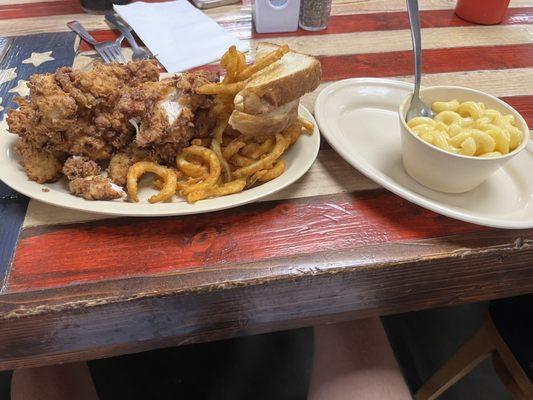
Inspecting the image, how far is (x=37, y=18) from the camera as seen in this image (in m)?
1.72

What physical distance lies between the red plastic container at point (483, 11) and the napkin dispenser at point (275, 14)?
0.77 metres

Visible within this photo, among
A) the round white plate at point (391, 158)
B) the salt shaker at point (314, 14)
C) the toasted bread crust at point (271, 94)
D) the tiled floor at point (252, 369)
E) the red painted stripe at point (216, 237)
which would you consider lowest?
the tiled floor at point (252, 369)

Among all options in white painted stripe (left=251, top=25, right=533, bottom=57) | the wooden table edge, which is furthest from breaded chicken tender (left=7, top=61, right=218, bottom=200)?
white painted stripe (left=251, top=25, right=533, bottom=57)

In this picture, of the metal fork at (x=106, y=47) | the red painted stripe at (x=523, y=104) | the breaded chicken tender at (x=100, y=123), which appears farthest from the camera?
the metal fork at (x=106, y=47)

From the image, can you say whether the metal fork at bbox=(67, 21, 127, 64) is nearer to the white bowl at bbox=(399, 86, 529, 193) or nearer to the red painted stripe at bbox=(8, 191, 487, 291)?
the red painted stripe at bbox=(8, 191, 487, 291)

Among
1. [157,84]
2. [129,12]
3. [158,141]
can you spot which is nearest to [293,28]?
[129,12]

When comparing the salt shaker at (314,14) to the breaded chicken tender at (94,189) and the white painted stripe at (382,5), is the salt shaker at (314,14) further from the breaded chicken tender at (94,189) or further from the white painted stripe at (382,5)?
the breaded chicken tender at (94,189)

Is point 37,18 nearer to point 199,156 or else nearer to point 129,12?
→ point 129,12

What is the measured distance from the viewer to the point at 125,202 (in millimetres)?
885

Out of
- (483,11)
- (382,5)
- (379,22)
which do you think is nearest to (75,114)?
(379,22)

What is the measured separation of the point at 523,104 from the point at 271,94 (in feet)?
2.97

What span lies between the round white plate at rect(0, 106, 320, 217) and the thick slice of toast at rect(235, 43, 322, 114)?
0.15 metres

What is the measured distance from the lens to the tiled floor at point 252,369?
158 cm

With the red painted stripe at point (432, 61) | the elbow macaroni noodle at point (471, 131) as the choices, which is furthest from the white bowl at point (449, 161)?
the red painted stripe at point (432, 61)
